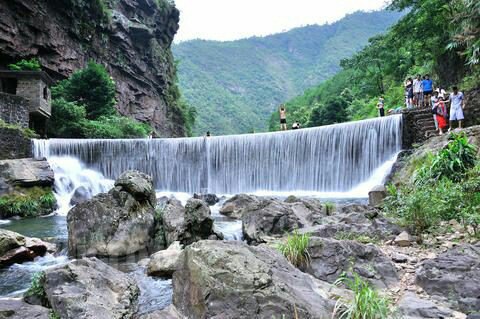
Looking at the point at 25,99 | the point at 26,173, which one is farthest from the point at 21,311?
the point at 25,99

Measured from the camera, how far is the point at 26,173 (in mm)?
Answer: 15016

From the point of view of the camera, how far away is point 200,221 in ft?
23.5

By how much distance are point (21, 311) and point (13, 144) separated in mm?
15190

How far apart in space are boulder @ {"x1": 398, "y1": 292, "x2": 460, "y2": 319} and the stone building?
20.0m

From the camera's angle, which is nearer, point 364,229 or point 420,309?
point 420,309

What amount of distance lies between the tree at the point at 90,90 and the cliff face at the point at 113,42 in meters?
2.51

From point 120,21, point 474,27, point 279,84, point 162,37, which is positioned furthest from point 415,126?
point 279,84

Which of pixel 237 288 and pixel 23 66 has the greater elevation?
pixel 23 66

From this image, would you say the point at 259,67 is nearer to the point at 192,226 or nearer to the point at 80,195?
the point at 80,195

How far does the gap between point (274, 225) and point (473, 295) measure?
4.15 m

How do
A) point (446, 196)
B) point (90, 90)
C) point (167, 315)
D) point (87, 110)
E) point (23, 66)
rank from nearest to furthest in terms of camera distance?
point (167, 315) < point (446, 196) < point (23, 66) < point (90, 90) < point (87, 110)

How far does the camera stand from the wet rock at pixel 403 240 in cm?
545

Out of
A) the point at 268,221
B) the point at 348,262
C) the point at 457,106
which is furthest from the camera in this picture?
the point at 457,106

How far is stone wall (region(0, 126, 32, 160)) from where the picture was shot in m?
16.0
